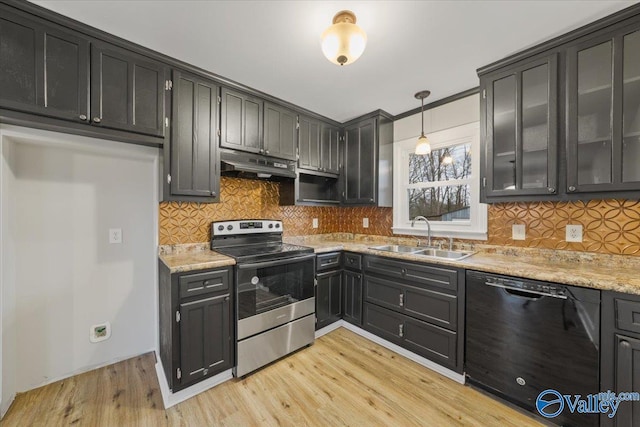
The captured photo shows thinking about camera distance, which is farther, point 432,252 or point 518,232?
point 432,252

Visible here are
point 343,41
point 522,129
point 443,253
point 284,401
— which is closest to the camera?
point 343,41

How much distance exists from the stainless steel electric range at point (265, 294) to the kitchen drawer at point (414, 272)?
0.63m

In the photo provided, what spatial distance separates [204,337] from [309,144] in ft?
7.26

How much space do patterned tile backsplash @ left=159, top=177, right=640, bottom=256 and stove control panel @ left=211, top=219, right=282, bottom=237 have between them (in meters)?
0.11

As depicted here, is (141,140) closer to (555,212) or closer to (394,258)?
(394,258)

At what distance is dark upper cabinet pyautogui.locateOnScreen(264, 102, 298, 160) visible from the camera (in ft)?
8.63

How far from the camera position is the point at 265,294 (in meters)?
2.18

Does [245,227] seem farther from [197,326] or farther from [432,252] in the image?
[432,252]

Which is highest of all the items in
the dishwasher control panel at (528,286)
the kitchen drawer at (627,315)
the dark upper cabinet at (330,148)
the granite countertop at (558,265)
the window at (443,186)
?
the dark upper cabinet at (330,148)

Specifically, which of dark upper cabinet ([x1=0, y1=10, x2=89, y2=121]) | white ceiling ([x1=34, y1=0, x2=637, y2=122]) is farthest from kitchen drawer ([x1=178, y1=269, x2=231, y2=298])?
white ceiling ([x1=34, y1=0, x2=637, y2=122])

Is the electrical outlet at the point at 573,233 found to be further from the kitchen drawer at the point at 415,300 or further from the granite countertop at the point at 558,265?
the kitchen drawer at the point at 415,300

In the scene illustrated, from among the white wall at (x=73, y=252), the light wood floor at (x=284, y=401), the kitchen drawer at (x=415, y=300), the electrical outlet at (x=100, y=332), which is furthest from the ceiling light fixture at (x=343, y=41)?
the electrical outlet at (x=100, y=332)

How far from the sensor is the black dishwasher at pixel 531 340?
1.46m

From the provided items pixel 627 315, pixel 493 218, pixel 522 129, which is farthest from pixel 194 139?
pixel 627 315
